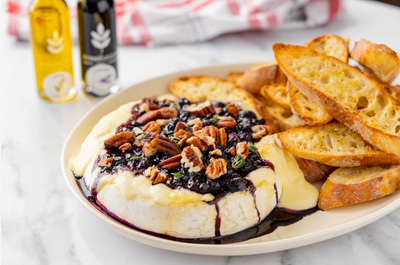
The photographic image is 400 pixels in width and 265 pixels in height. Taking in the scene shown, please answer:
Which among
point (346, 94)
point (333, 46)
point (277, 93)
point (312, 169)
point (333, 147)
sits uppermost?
point (333, 46)


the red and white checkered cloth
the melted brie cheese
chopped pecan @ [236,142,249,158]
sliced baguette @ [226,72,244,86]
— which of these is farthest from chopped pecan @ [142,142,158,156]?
the red and white checkered cloth

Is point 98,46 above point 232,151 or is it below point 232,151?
above

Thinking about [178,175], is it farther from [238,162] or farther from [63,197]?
[63,197]

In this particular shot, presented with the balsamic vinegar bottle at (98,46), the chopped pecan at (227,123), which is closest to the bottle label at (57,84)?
the balsamic vinegar bottle at (98,46)

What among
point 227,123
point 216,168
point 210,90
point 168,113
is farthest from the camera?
point 210,90

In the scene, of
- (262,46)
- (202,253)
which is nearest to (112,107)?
(202,253)

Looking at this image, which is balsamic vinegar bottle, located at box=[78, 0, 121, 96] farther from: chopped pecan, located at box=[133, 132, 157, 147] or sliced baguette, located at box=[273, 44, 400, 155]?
sliced baguette, located at box=[273, 44, 400, 155]

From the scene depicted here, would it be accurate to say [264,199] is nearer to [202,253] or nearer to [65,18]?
[202,253]

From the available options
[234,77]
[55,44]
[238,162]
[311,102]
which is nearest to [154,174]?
[238,162]

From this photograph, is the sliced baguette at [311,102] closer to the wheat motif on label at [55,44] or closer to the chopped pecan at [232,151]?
the chopped pecan at [232,151]
